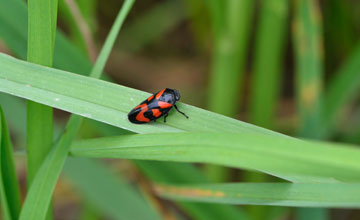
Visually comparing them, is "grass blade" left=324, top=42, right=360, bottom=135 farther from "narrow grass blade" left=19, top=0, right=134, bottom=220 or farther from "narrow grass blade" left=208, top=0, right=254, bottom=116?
"narrow grass blade" left=19, top=0, right=134, bottom=220

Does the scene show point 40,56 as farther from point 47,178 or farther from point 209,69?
point 209,69

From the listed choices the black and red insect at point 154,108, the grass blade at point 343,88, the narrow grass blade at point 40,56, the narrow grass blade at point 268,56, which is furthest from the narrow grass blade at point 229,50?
the narrow grass blade at point 40,56

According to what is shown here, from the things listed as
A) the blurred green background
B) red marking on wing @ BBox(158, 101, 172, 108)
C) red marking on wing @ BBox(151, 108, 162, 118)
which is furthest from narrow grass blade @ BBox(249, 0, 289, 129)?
red marking on wing @ BBox(151, 108, 162, 118)

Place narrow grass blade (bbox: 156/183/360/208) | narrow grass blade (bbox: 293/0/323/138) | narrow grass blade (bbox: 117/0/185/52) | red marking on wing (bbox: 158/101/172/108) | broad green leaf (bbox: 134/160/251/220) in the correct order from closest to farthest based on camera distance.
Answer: narrow grass blade (bbox: 156/183/360/208), red marking on wing (bbox: 158/101/172/108), broad green leaf (bbox: 134/160/251/220), narrow grass blade (bbox: 293/0/323/138), narrow grass blade (bbox: 117/0/185/52)

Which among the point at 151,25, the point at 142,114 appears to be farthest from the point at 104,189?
the point at 151,25

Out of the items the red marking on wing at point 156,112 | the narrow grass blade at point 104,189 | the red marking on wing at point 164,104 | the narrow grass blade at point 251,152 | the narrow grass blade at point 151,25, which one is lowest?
the narrow grass blade at point 251,152

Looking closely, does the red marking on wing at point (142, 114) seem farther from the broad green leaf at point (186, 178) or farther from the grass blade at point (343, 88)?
the grass blade at point (343, 88)

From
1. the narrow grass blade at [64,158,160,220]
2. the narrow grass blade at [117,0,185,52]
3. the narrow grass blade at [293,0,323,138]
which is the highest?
the narrow grass blade at [117,0,185,52]
